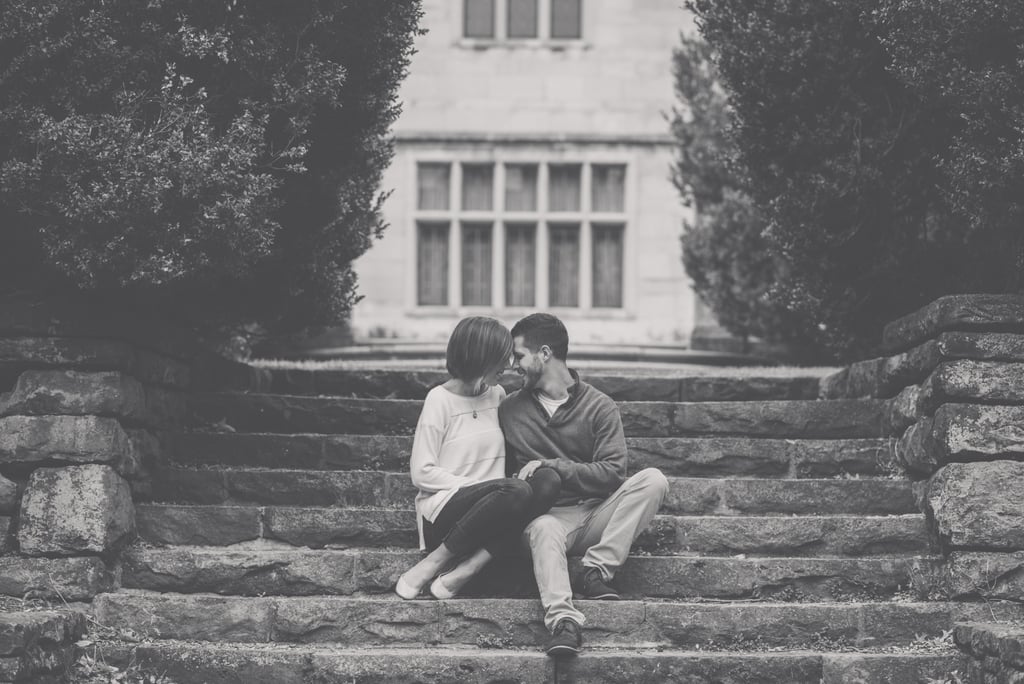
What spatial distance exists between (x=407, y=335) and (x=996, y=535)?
10.5m

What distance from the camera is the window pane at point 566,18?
16.4 m

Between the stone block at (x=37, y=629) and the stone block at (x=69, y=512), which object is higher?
the stone block at (x=69, y=512)

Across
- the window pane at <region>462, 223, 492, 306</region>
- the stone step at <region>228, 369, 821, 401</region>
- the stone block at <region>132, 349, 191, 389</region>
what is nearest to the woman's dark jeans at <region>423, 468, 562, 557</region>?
the stone block at <region>132, 349, 191, 389</region>

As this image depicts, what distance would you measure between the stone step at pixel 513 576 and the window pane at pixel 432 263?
10.2 metres

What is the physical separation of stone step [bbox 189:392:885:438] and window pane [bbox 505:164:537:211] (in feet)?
28.2

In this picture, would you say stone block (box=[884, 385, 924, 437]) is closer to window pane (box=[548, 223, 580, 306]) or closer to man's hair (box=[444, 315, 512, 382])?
man's hair (box=[444, 315, 512, 382])

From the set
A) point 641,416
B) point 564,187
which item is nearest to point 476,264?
point 564,187

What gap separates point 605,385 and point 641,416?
0.85 meters

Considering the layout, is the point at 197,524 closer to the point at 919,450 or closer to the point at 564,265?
the point at 919,450

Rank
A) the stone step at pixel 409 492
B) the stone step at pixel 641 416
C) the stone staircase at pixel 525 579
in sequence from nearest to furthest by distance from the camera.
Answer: the stone staircase at pixel 525 579 < the stone step at pixel 409 492 < the stone step at pixel 641 416

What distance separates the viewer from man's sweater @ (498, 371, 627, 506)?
19.9ft

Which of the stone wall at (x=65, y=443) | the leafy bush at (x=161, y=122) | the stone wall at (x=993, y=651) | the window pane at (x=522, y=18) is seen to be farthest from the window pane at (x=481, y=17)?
the stone wall at (x=993, y=651)

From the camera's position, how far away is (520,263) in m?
16.3

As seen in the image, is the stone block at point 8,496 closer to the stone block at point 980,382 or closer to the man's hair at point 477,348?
the man's hair at point 477,348
